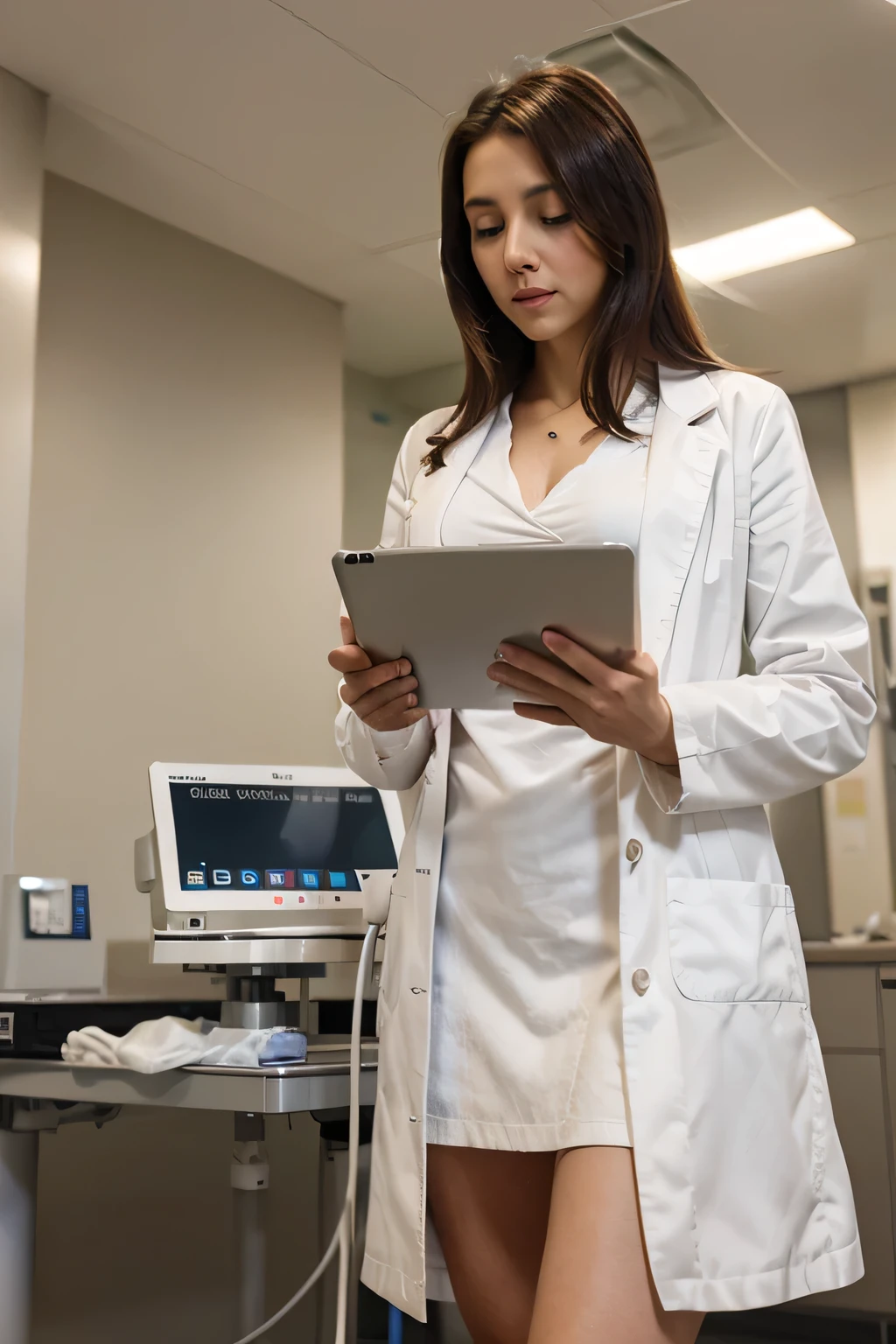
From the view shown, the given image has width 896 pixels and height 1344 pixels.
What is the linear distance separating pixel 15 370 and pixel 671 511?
193 centimetres

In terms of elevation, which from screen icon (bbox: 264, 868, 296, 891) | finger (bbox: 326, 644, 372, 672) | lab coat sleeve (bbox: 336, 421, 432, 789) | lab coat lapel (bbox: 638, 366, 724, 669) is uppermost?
lab coat lapel (bbox: 638, 366, 724, 669)

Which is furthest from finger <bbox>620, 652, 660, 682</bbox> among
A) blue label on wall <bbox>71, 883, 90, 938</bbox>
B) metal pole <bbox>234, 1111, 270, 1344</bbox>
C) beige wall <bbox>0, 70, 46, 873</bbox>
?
beige wall <bbox>0, 70, 46, 873</bbox>

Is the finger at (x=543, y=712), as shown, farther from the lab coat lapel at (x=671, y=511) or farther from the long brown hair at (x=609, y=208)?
the long brown hair at (x=609, y=208)

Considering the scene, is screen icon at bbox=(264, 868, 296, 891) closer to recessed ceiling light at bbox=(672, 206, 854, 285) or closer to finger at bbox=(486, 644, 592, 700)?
finger at bbox=(486, 644, 592, 700)

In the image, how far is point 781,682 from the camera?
0.98 metres

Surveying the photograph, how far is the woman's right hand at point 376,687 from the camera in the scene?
1.01 m

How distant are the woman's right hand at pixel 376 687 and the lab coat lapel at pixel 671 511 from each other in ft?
0.64

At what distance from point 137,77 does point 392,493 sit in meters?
1.81

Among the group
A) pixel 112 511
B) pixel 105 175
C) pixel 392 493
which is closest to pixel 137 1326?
pixel 112 511

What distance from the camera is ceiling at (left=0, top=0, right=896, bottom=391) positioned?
2.47m

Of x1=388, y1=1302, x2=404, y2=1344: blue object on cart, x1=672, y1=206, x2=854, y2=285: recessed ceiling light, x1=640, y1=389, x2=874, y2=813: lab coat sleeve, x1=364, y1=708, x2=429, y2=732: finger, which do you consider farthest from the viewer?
x1=672, y1=206, x2=854, y2=285: recessed ceiling light

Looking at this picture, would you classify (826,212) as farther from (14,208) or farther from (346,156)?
(14,208)

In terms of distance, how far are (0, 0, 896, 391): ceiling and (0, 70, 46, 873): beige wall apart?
0.12 meters

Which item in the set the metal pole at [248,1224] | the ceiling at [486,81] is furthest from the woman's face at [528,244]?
the ceiling at [486,81]
